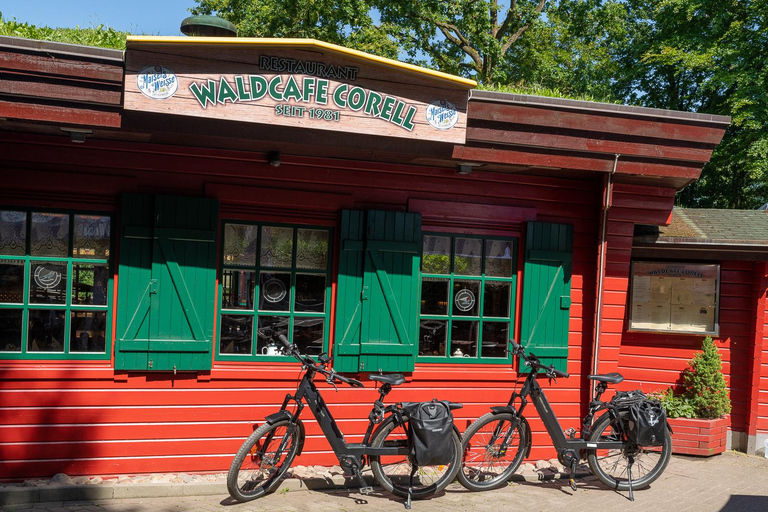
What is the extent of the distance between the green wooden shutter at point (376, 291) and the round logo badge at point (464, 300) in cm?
56

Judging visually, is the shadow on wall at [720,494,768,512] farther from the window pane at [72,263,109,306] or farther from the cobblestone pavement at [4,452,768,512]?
the window pane at [72,263,109,306]

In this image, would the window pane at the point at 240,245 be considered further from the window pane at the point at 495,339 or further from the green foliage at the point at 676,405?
the green foliage at the point at 676,405

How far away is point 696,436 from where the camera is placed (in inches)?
336

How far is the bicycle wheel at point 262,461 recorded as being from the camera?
5.90 metres

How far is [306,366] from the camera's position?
619 cm

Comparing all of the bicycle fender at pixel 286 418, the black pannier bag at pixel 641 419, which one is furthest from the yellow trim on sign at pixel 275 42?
the black pannier bag at pixel 641 419

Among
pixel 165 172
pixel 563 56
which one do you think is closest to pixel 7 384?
pixel 165 172

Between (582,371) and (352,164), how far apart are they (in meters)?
3.27

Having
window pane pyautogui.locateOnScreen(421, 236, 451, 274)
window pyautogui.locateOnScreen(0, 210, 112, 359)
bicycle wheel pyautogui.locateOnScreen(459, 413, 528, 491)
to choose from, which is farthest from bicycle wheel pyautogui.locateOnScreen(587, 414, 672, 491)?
window pyautogui.locateOnScreen(0, 210, 112, 359)

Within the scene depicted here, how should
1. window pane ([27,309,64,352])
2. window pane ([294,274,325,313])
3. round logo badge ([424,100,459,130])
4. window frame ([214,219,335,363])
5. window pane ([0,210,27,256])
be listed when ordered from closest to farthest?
window pane ([0,210,27,256]) < window pane ([27,309,64,352]) < round logo badge ([424,100,459,130]) < window frame ([214,219,335,363]) < window pane ([294,274,325,313])

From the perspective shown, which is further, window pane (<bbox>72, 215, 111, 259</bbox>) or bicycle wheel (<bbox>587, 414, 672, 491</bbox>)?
bicycle wheel (<bbox>587, 414, 672, 491</bbox>)

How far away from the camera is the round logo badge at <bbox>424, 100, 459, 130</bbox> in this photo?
6.45m

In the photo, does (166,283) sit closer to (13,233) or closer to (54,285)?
(54,285)

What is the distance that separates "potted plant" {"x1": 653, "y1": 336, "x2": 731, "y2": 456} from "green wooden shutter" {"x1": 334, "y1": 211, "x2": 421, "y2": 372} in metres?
3.53
